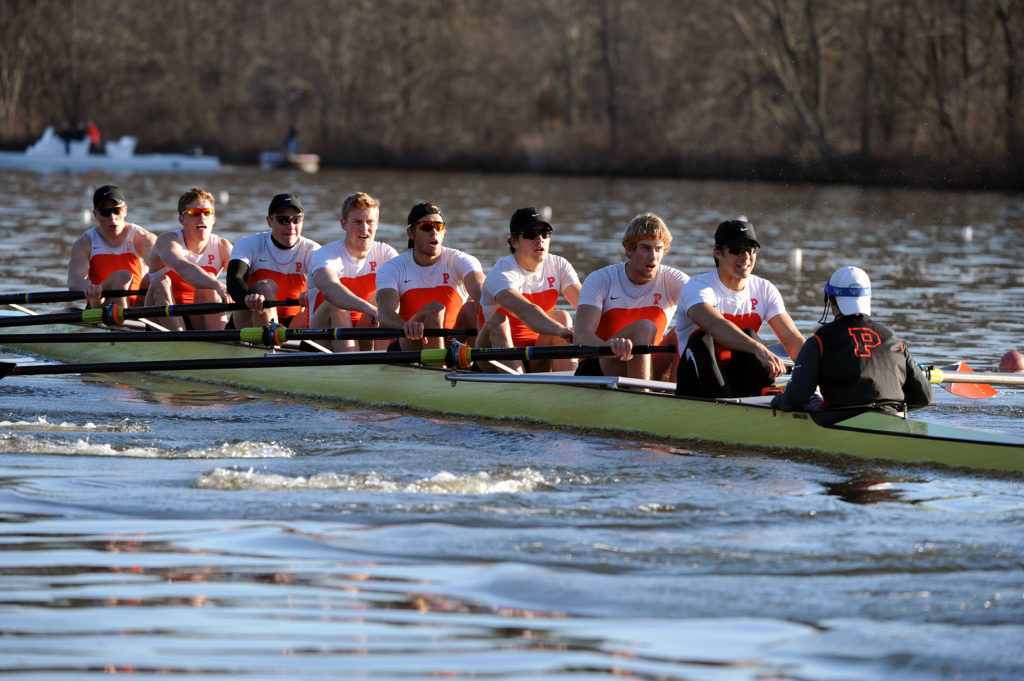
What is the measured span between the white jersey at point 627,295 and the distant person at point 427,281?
1.18 metres

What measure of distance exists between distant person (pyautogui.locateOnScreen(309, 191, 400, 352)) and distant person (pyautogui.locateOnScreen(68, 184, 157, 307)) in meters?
2.18

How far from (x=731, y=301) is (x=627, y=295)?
82 centimetres

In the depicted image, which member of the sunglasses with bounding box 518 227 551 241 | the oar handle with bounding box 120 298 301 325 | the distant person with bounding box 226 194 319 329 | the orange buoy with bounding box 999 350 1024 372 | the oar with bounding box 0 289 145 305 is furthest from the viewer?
the oar with bounding box 0 289 145 305

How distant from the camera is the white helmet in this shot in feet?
22.6

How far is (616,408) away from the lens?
820 centimetres

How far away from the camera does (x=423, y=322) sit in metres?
9.33

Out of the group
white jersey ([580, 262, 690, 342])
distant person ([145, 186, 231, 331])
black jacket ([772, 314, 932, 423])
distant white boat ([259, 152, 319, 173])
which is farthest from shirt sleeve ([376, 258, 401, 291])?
distant white boat ([259, 152, 319, 173])

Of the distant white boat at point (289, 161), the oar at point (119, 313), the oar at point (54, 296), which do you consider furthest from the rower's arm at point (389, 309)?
the distant white boat at point (289, 161)

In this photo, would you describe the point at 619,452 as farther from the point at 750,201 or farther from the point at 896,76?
the point at 896,76

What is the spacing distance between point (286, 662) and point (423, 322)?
511 centimetres

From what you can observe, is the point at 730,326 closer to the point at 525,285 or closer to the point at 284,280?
the point at 525,285

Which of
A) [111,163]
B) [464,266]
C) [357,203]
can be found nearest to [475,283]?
[464,266]

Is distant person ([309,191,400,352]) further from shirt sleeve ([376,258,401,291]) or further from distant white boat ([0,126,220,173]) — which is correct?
distant white boat ([0,126,220,173])

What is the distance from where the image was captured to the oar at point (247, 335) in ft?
30.2
